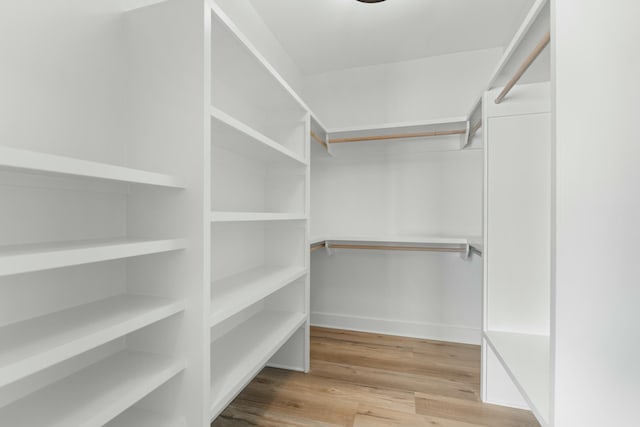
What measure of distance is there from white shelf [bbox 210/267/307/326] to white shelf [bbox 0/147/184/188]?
526mm

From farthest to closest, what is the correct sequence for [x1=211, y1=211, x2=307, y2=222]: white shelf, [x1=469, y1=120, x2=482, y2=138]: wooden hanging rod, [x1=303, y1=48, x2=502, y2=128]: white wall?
[x1=303, y1=48, x2=502, y2=128]: white wall < [x1=469, y1=120, x2=482, y2=138]: wooden hanging rod < [x1=211, y1=211, x2=307, y2=222]: white shelf

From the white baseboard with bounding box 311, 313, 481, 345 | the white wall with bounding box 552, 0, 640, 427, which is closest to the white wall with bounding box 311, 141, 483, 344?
the white baseboard with bounding box 311, 313, 481, 345

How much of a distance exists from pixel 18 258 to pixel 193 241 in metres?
0.45

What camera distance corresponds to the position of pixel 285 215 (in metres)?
1.61

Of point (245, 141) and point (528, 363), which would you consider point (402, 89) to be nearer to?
point (245, 141)

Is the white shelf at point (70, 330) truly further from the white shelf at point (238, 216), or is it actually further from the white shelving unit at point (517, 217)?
the white shelving unit at point (517, 217)

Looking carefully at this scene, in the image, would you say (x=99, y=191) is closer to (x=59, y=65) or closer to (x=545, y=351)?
(x=59, y=65)

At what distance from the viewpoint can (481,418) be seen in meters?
1.53

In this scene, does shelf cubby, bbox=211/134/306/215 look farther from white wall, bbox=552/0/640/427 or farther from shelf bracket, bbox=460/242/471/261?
white wall, bbox=552/0/640/427

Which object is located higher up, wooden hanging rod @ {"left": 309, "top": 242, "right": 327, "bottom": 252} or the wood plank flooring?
wooden hanging rod @ {"left": 309, "top": 242, "right": 327, "bottom": 252}

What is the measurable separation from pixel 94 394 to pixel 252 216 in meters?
0.73

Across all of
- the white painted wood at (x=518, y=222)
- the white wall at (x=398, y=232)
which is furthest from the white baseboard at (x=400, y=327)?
the white painted wood at (x=518, y=222)

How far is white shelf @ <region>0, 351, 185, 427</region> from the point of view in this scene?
0.70 metres

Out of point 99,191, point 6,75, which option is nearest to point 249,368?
point 99,191
